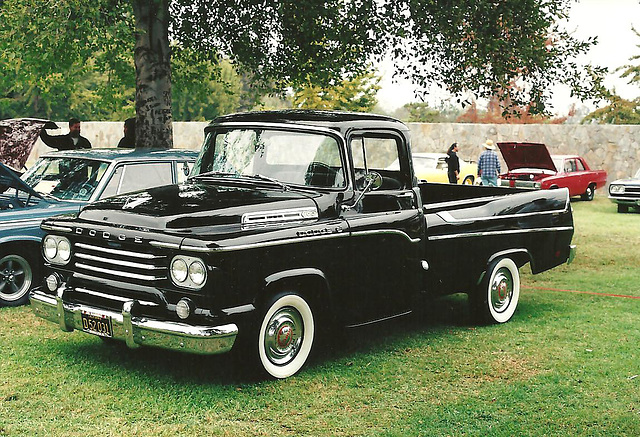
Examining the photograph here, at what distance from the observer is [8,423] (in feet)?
17.6

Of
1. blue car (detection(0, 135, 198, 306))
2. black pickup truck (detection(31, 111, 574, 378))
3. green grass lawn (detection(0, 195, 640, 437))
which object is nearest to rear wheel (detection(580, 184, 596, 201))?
green grass lawn (detection(0, 195, 640, 437))

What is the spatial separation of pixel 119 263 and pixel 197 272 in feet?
2.38

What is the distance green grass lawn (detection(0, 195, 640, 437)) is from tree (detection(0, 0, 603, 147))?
6206 mm

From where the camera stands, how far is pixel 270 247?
601 centimetres

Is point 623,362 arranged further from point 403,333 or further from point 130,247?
point 130,247

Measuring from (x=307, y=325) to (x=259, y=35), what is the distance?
34.2 ft

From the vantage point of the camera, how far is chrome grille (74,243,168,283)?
5.94 meters

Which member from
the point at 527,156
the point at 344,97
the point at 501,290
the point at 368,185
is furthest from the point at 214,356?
the point at 344,97

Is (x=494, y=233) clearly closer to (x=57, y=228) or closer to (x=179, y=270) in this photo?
(x=179, y=270)

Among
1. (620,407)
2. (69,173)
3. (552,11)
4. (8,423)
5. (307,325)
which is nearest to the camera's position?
(8,423)

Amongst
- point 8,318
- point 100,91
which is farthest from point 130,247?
point 100,91

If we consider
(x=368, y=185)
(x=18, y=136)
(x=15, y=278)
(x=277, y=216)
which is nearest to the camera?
(x=277, y=216)

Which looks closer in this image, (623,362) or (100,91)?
(623,362)

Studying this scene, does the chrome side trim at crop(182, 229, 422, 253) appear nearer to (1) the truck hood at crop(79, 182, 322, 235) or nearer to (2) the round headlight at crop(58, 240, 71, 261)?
(1) the truck hood at crop(79, 182, 322, 235)
